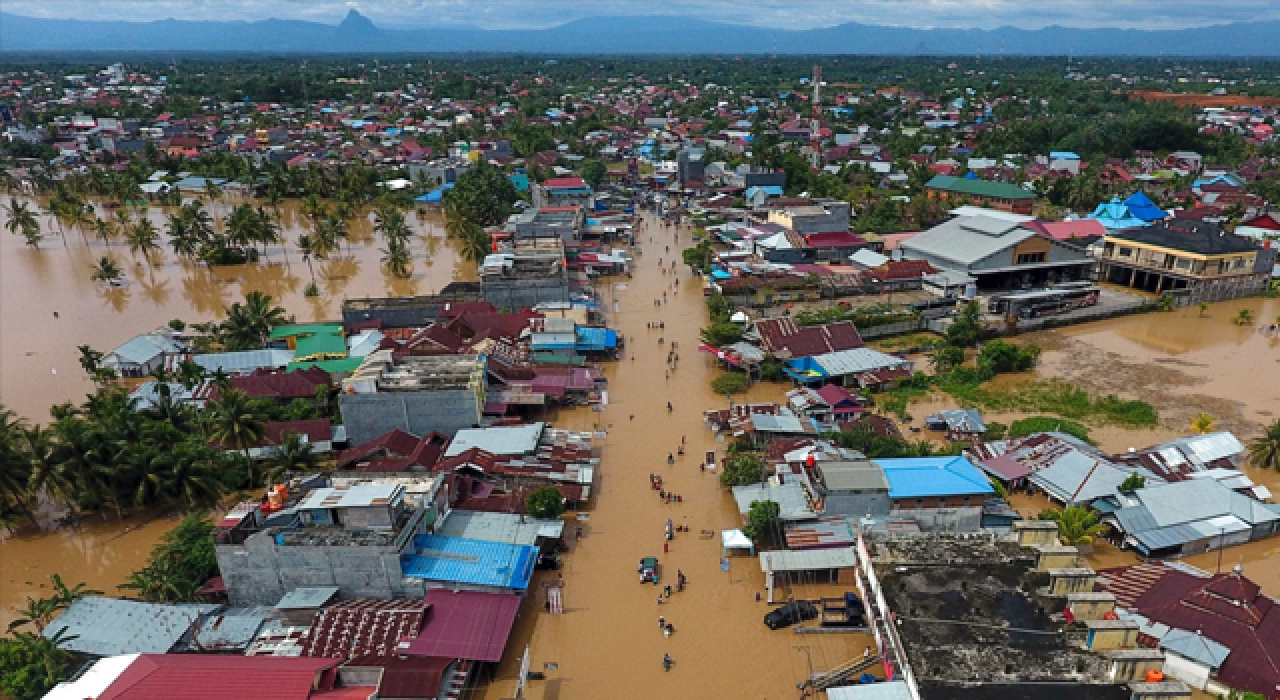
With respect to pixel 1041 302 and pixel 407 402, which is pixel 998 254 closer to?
pixel 1041 302

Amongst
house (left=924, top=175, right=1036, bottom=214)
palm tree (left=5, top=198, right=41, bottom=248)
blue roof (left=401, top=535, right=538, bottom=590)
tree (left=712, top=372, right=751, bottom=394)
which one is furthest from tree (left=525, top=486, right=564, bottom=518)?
house (left=924, top=175, right=1036, bottom=214)

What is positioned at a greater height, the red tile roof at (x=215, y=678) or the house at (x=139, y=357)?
the red tile roof at (x=215, y=678)

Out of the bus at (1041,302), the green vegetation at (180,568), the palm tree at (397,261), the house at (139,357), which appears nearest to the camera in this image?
the green vegetation at (180,568)

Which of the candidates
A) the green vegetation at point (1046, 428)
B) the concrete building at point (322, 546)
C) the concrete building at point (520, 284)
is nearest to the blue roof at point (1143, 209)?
the green vegetation at point (1046, 428)

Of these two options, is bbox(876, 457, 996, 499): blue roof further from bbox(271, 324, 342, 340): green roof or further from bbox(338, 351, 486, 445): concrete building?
bbox(271, 324, 342, 340): green roof

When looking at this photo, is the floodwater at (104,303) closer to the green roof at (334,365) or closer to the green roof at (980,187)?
the green roof at (334,365)
